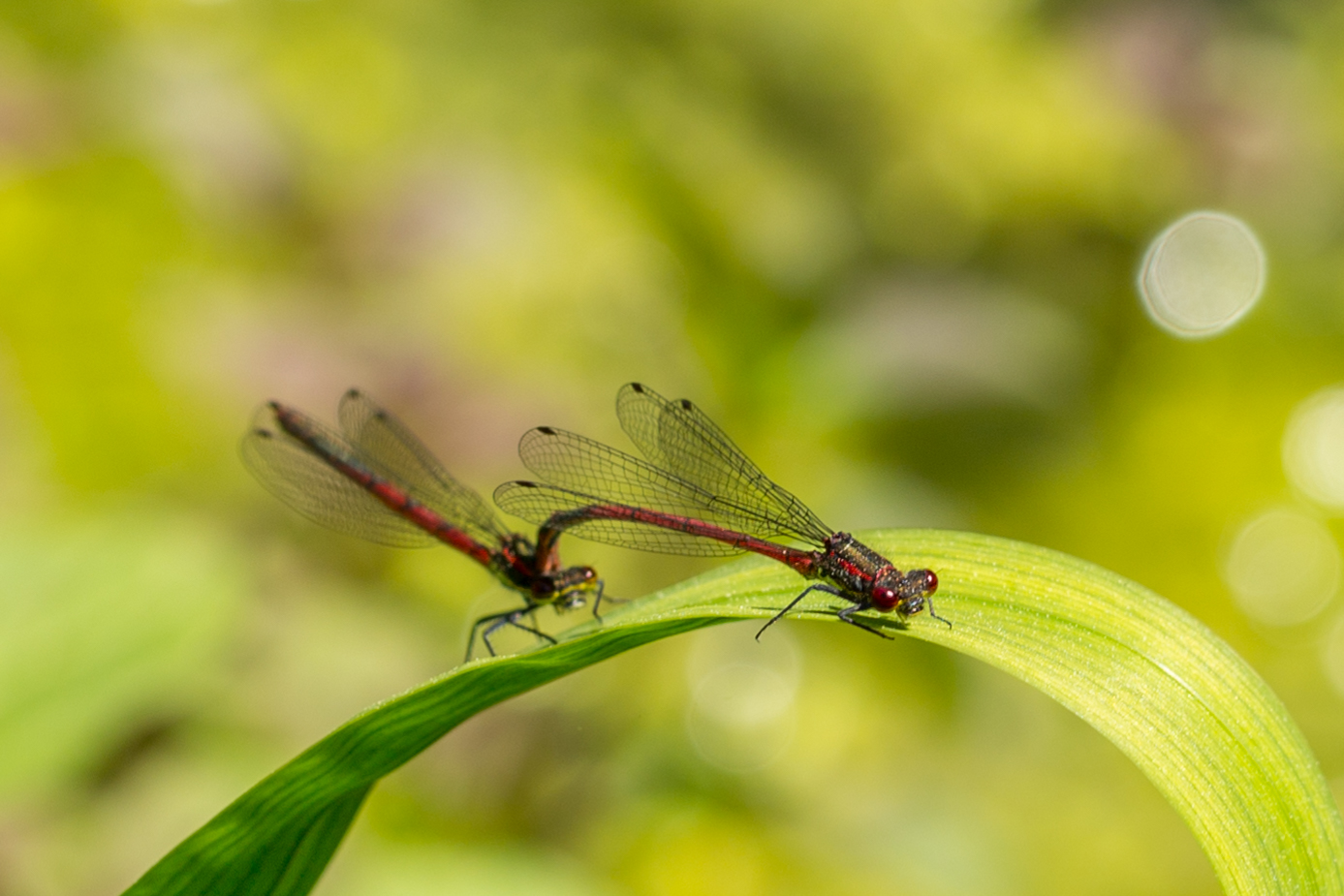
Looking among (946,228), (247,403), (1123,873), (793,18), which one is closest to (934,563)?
(1123,873)

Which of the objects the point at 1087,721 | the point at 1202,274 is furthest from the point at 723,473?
the point at 1202,274

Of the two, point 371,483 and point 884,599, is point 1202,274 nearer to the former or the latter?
point 884,599

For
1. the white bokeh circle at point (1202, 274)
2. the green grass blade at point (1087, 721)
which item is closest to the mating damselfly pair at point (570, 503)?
the green grass blade at point (1087, 721)

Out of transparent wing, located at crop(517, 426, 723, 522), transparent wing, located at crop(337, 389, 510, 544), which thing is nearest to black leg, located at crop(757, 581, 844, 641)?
transparent wing, located at crop(517, 426, 723, 522)

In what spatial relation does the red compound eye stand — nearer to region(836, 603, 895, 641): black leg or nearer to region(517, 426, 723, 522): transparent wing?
region(836, 603, 895, 641): black leg

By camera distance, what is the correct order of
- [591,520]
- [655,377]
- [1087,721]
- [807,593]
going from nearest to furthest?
[1087,721] → [807,593] → [591,520] → [655,377]

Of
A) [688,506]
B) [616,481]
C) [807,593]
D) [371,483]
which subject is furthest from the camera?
[371,483]
